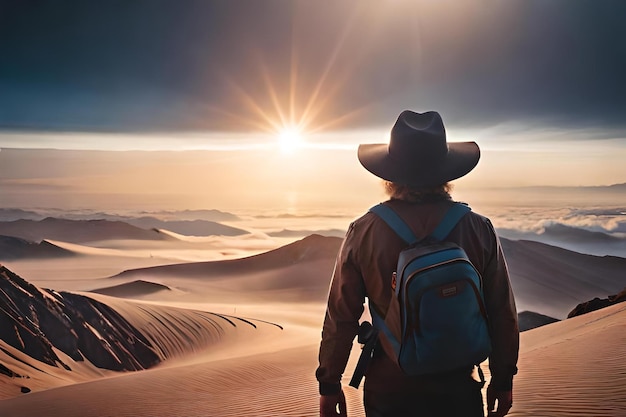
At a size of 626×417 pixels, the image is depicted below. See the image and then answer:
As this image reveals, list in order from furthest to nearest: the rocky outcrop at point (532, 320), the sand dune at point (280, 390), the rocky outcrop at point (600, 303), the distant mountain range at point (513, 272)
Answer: the distant mountain range at point (513, 272)
the rocky outcrop at point (532, 320)
the rocky outcrop at point (600, 303)
the sand dune at point (280, 390)

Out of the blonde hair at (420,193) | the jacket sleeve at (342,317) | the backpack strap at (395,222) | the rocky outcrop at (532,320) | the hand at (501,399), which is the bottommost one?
the rocky outcrop at (532,320)

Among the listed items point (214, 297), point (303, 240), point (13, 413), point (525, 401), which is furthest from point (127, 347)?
point (303, 240)

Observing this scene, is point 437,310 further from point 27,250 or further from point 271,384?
point 27,250

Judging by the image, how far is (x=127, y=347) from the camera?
70.0 feet

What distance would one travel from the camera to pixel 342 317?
3266 millimetres

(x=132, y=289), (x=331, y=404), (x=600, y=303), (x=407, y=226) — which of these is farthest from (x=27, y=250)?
(x=407, y=226)

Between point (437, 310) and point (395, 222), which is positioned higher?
point (395, 222)

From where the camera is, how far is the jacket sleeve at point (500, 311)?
323 cm

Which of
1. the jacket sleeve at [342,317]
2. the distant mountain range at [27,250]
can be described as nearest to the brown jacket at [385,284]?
the jacket sleeve at [342,317]

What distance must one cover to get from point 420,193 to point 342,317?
0.68 meters

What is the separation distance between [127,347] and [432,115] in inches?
770

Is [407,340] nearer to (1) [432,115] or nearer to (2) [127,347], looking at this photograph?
(1) [432,115]

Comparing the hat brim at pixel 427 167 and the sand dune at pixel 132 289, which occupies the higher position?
the hat brim at pixel 427 167

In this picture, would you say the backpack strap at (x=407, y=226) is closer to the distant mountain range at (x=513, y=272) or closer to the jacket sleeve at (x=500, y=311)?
the jacket sleeve at (x=500, y=311)
